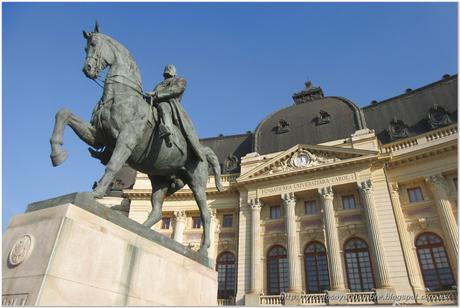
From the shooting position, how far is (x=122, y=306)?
386 cm

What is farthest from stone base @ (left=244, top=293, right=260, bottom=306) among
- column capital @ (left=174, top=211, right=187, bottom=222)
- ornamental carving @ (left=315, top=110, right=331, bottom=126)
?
ornamental carving @ (left=315, top=110, right=331, bottom=126)

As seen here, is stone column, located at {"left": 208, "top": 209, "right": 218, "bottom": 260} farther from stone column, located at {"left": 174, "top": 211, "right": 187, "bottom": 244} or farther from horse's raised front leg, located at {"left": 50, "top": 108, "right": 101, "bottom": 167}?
horse's raised front leg, located at {"left": 50, "top": 108, "right": 101, "bottom": 167}

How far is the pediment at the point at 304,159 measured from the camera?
2822 cm

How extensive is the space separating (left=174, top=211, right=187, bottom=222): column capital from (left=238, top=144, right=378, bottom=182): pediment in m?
6.76

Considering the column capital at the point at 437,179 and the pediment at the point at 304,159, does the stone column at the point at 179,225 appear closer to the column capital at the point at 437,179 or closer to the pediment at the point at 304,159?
the pediment at the point at 304,159

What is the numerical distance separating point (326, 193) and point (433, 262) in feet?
30.0

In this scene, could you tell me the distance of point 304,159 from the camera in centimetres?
3028

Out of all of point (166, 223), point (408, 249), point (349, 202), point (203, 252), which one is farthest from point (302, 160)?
point (203, 252)

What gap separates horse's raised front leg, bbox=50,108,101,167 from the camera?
4.61 m

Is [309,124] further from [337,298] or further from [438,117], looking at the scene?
[337,298]

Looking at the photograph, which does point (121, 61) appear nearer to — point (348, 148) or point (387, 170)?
point (348, 148)

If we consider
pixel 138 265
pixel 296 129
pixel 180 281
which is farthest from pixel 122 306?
pixel 296 129

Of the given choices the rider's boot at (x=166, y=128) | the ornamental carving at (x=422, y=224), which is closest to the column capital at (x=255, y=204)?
the ornamental carving at (x=422, y=224)

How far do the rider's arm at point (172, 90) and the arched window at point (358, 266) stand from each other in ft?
77.6
